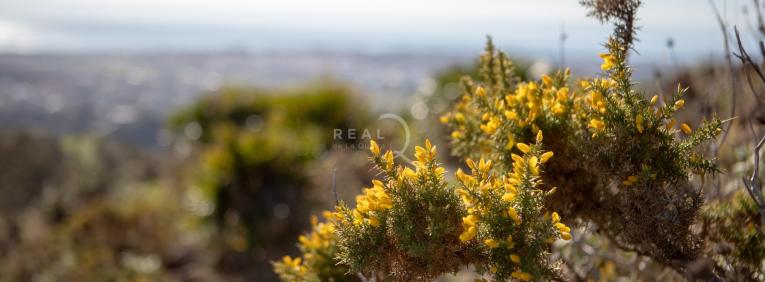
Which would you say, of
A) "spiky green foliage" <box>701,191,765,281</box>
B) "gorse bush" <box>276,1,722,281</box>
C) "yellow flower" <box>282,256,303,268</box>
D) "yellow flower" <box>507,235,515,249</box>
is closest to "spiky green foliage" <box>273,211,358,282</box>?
"yellow flower" <box>282,256,303,268</box>

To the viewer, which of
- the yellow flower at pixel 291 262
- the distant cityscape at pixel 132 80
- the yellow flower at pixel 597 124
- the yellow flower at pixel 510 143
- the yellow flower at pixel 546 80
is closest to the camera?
the yellow flower at pixel 597 124

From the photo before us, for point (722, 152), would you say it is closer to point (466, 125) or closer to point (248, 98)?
point (466, 125)

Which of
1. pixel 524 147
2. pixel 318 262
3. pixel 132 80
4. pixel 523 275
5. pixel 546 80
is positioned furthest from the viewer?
Answer: pixel 132 80

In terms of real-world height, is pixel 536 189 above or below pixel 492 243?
above

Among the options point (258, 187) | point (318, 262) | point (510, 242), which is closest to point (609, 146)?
point (510, 242)

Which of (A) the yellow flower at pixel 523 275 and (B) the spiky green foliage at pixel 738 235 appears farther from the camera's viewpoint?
(B) the spiky green foliage at pixel 738 235

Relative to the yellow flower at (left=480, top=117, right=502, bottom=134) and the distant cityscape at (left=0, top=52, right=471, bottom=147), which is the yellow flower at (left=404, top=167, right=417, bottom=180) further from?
the distant cityscape at (left=0, top=52, right=471, bottom=147)

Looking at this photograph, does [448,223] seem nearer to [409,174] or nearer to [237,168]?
[409,174]

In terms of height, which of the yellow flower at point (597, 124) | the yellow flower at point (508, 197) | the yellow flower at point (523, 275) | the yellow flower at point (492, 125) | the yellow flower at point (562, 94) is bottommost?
the yellow flower at point (523, 275)

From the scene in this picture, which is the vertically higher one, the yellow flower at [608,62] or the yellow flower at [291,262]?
the yellow flower at [608,62]

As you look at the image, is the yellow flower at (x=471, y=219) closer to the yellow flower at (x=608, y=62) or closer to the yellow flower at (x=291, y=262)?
the yellow flower at (x=608, y=62)

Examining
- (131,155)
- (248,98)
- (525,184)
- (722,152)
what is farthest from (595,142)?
(131,155)

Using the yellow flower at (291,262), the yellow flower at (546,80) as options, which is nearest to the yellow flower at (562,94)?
the yellow flower at (546,80)
